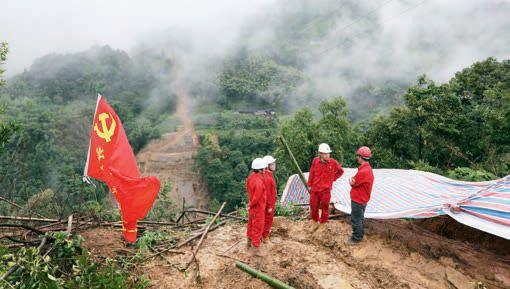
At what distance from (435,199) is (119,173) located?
4533 mm

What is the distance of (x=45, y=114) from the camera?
128ft

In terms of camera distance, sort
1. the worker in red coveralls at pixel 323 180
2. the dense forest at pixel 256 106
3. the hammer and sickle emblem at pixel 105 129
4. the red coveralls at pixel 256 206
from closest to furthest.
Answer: the hammer and sickle emblem at pixel 105 129 → the red coveralls at pixel 256 206 → the worker in red coveralls at pixel 323 180 → the dense forest at pixel 256 106

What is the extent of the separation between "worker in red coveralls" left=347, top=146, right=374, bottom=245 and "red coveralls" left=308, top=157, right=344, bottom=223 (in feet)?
1.67

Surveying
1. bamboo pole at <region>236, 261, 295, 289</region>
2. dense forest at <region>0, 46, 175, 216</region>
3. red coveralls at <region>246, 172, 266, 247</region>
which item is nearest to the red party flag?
red coveralls at <region>246, 172, 266, 247</region>

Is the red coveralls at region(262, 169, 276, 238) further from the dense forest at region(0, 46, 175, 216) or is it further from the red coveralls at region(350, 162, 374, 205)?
the dense forest at region(0, 46, 175, 216)

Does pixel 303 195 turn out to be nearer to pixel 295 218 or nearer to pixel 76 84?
pixel 295 218

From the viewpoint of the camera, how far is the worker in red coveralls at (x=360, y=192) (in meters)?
4.80

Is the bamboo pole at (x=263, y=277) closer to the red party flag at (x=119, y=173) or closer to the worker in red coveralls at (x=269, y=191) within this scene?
the worker in red coveralls at (x=269, y=191)

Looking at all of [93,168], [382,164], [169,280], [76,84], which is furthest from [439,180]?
[76,84]

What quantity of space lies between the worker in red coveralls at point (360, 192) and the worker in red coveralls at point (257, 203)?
1310mm

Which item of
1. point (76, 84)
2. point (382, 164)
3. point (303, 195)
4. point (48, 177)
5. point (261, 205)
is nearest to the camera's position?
point (261, 205)

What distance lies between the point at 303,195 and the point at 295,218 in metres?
3.02

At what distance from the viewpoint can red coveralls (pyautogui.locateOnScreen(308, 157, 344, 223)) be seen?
17.5 ft

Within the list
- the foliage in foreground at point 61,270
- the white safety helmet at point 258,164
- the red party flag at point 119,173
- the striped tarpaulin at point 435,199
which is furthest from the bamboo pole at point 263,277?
the striped tarpaulin at point 435,199
